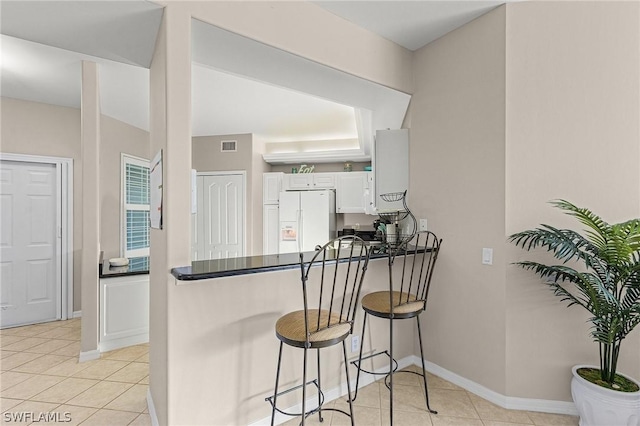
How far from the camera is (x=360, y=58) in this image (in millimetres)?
2543

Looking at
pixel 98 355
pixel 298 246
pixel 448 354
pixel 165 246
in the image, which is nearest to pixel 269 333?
pixel 165 246

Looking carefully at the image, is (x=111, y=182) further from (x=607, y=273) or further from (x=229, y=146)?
(x=607, y=273)

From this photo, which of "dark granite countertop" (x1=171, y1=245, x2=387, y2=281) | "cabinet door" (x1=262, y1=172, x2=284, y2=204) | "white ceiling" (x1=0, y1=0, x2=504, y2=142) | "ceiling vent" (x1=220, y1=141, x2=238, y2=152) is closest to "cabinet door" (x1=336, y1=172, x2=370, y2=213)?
"white ceiling" (x1=0, y1=0, x2=504, y2=142)

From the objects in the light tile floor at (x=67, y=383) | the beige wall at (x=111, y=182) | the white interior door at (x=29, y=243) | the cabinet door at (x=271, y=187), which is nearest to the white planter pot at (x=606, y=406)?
the light tile floor at (x=67, y=383)

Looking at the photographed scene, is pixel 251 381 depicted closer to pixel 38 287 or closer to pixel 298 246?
pixel 298 246

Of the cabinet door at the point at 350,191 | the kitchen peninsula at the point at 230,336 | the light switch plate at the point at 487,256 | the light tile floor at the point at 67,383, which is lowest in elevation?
the light tile floor at the point at 67,383

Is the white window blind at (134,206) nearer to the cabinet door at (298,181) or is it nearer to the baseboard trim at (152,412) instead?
the cabinet door at (298,181)

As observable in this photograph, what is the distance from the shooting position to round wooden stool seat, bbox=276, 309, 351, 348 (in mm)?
1665

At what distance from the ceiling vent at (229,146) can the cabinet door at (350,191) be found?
1812 mm

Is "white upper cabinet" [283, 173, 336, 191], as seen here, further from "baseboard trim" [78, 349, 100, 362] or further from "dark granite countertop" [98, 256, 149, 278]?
"baseboard trim" [78, 349, 100, 362]

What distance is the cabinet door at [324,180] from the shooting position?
5.43 metres

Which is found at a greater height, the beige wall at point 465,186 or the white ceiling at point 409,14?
the white ceiling at point 409,14

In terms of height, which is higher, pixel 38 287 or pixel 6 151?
pixel 6 151

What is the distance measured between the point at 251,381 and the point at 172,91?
5.80 ft
